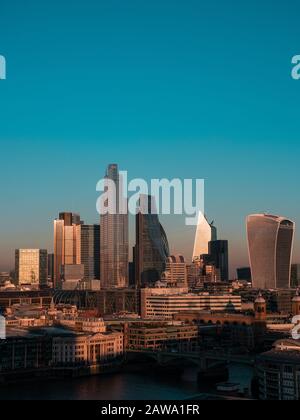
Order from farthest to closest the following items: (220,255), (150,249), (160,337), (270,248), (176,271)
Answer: (220,255)
(150,249)
(176,271)
(270,248)
(160,337)

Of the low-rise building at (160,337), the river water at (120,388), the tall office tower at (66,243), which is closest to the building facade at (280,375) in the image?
the river water at (120,388)

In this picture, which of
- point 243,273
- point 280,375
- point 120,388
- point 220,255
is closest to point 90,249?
point 220,255

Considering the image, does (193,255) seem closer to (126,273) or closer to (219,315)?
(126,273)

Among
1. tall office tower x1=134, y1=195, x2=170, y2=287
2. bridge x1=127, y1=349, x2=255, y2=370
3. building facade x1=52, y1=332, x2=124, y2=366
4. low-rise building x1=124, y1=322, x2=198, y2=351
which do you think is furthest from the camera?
tall office tower x1=134, y1=195, x2=170, y2=287

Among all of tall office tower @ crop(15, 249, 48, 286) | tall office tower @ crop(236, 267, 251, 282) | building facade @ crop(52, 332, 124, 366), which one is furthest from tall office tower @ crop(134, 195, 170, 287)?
building facade @ crop(52, 332, 124, 366)

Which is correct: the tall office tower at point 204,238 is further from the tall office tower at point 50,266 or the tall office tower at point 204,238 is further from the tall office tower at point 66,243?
the tall office tower at point 50,266

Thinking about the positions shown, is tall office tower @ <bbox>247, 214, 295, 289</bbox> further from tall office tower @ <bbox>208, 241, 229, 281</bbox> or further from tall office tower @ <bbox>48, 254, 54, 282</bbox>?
tall office tower @ <bbox>48, 254, 54, 282</bbox>

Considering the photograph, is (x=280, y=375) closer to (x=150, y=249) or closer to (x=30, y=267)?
(x=150, y=249)
